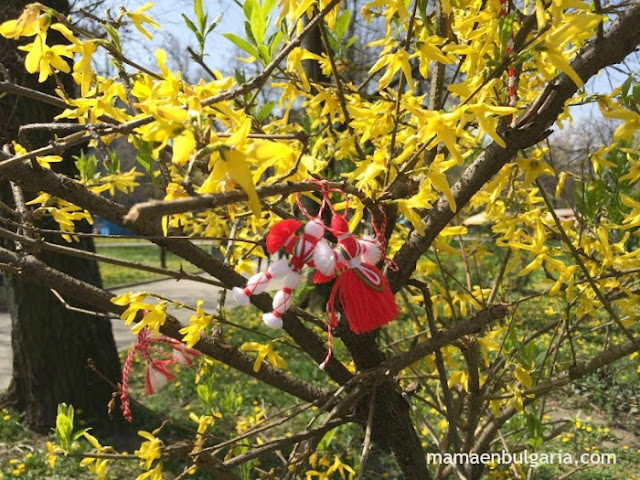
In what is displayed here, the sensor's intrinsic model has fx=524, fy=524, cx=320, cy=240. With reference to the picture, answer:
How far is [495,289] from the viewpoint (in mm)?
2107

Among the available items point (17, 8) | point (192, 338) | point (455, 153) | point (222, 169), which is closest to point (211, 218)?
point (192, 338)

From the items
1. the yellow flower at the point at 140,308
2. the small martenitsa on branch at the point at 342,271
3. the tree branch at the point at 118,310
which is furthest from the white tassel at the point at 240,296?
the tree branch at the point at 118,310

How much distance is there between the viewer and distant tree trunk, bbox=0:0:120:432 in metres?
3.97

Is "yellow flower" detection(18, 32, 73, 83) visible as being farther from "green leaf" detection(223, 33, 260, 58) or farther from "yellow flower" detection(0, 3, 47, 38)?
"green leaf" detection(223, 33, 260, 58)

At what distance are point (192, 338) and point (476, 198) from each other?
4.20 ft

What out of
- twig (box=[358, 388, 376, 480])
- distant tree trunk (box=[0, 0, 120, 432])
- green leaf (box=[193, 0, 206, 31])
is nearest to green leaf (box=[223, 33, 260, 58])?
green leaf (box=[193, 0, 206, 31])

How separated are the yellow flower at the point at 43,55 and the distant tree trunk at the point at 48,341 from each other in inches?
121

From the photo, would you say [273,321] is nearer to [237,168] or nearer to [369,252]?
[369,252]

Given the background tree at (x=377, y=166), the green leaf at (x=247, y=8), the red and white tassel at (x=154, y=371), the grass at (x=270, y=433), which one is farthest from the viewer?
the grass at (x=270, y=433)

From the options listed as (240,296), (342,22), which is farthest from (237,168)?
(342,22)

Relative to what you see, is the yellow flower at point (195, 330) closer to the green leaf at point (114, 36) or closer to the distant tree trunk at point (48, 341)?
the green leaf at point (114, 36)

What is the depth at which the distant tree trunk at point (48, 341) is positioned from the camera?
397 cm

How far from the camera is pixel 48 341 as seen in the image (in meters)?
4.21

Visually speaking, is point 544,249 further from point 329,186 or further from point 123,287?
point 123,287
